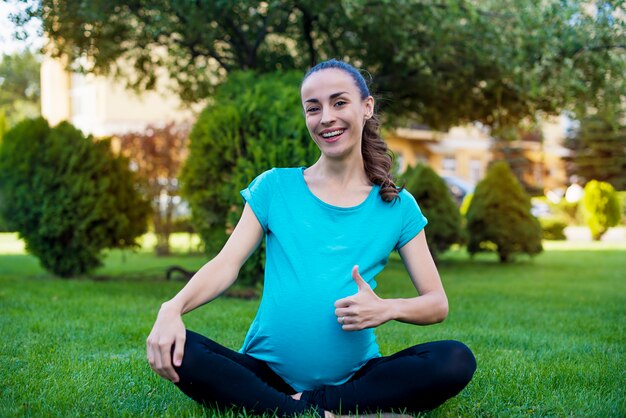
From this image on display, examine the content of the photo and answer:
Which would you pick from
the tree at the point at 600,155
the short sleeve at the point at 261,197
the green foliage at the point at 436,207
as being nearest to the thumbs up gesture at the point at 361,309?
the short sleeve at the point at 261,197

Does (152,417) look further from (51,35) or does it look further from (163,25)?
(51,35)

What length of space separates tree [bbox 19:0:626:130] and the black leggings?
4.79 metres

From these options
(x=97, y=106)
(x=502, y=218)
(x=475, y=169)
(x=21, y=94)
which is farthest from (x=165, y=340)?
(x=21, y=94)

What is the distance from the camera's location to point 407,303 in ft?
8.55

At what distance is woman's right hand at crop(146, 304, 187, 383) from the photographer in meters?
2.42

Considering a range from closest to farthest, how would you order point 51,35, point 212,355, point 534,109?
1. point 212,355
2. point 51,35
3. point 534,109

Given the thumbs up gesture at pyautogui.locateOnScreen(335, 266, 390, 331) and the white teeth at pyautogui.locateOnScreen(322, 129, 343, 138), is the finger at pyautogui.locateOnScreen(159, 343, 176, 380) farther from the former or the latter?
the white teeth at pyautogui.locateOnScreen(322, 129, 343, 138)

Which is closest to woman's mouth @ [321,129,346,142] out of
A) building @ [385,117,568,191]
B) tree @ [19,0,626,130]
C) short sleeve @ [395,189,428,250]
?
short sleeve @ [395,189,428,250]

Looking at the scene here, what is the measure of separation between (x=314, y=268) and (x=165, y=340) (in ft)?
2.24

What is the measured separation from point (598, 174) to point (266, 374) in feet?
121

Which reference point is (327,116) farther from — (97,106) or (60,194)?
(97,106)

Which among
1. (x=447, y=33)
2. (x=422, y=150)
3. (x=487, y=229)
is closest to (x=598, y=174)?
(x=422, y=150)

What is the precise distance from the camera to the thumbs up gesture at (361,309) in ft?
8.17

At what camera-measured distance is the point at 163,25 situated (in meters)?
7.59
